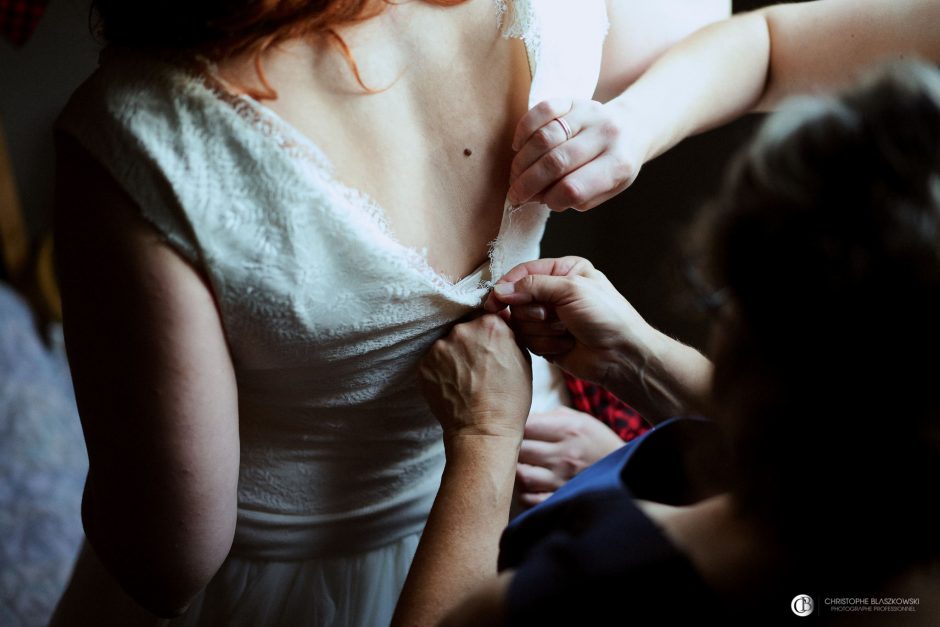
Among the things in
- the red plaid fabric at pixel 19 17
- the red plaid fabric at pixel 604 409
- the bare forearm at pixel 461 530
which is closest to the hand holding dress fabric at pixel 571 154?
the bare forearm at pixel 461 530

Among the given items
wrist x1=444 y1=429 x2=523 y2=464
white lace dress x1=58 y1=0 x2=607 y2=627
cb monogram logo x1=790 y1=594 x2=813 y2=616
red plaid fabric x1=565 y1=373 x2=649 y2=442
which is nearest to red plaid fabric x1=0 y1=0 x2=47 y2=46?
white lace dress x1=58 y1=0 x2=607 y2=627

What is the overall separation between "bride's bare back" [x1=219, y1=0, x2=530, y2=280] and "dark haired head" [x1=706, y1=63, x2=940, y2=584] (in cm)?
31

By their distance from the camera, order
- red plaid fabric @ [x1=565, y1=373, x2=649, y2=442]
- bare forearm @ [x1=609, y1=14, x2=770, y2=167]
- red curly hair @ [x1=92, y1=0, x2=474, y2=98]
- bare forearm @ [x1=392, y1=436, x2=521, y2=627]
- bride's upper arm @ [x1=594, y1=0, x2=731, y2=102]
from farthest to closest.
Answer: red plaid fabric @ [x1=565, y1=373, x2=649, y2=442], bride's upper arm @ [x1=594, y1=0, x2=731, y2=102], bare forearm @ [x1=609, y1=14, x2=770, y2=167], bare forearm @ [x1=392, y1=436, x2=521, y2=627], red curly hair @ [x1=92, y1=0, x2=474, y2=98]

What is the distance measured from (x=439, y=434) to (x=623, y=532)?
453mm

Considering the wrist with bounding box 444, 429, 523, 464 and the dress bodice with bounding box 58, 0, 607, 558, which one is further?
the wrist with bounding box 444, 429, 523, 464

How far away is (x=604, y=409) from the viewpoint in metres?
1.19

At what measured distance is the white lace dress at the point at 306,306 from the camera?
2.04 feet

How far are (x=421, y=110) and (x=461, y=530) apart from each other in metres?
0.40

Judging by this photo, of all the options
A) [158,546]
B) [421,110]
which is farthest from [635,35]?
[158,546]

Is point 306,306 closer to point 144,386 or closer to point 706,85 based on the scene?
point 144,386

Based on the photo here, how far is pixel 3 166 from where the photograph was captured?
2.42 m

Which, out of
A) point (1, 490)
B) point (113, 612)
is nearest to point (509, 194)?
point (113, 612)

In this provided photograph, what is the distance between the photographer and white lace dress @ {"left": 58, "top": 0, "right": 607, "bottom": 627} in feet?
2.04

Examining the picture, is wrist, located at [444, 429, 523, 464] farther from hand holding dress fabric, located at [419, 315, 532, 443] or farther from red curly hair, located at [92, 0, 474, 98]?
red curly hair, located at [92, 0, 474, 98]
